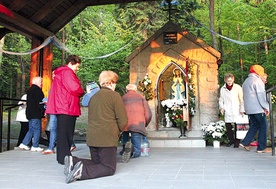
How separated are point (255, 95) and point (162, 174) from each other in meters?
2.99

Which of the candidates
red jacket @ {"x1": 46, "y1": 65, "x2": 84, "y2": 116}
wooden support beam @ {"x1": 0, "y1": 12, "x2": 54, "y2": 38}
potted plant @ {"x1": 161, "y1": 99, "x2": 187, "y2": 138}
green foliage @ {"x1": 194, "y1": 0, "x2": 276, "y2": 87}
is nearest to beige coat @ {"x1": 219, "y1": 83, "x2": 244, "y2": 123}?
potted plant @ {"x1": 161, "y1": 99, "x2": 187, "y2": 138}

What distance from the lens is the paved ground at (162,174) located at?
10.8ft

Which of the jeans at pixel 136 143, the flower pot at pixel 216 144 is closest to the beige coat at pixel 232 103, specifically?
the flower pot at pixel 216 144

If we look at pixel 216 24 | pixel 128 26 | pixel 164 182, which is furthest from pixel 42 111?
pixel 216 24

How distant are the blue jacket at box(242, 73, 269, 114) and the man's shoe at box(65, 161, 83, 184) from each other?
3775 mm

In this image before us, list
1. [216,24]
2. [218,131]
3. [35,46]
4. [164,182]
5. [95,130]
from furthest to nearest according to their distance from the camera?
[216,24]
[35,46]
[218,131]
[95,130]
[164,182]

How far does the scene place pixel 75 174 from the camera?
3.43 metres

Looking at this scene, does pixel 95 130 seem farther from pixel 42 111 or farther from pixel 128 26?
pixel 128 26

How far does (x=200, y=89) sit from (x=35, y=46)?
5141mm

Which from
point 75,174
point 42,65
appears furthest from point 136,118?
point 42,65

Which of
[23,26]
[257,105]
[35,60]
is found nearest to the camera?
[257,105]

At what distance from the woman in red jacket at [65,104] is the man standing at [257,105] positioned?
3.39 m

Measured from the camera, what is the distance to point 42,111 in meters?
6.66

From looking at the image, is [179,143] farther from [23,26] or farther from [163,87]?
[23,26]
